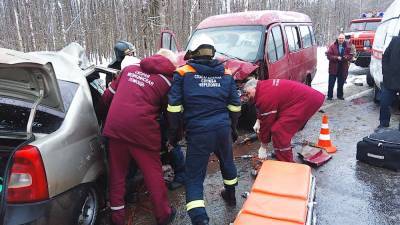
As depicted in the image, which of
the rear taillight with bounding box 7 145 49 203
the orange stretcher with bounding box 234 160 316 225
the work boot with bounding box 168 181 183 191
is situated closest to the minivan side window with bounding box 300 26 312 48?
the work boot with bounding box 168 181 183 191

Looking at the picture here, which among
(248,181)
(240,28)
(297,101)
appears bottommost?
(248,181)

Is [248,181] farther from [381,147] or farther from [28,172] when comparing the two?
[28,172]

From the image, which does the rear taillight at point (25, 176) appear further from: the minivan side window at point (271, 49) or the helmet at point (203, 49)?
the minivan side window at point (271, 49)

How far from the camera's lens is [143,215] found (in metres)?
3.97

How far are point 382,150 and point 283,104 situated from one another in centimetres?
161

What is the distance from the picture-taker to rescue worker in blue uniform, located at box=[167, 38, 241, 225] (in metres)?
3.45

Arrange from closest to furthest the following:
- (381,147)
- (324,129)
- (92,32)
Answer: (381,147)
(324,129)
(92,32)

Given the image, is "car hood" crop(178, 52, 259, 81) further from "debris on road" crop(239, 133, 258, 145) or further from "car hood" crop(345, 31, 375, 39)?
"car hood" crop(345, 31, 375, 39)

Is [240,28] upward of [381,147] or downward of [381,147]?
upward

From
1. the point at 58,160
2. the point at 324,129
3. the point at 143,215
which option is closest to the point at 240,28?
the point at 324,129

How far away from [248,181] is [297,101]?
4.00 ft

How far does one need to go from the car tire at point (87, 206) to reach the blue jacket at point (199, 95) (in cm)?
104

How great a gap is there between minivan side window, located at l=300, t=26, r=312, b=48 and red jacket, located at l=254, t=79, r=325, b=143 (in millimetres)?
4803

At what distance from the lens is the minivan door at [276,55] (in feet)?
22.7
